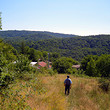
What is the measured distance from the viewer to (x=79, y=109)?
4914mm

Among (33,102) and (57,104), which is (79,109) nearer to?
(57,104)

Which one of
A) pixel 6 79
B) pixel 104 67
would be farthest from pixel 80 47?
pixel 6 79

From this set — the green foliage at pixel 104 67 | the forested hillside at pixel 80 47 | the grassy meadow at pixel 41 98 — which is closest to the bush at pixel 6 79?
the grassy meadow at pixel 41 98

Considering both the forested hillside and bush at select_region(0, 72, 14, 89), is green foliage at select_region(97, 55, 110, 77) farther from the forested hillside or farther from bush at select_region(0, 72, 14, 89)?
the forested hillside

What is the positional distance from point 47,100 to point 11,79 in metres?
1.98

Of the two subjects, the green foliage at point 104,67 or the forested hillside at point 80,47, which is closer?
the green foliage at point 104,67

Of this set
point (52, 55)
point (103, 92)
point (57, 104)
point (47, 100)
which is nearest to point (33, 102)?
point (47, 100)

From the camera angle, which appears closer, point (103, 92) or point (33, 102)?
point (33, 102)

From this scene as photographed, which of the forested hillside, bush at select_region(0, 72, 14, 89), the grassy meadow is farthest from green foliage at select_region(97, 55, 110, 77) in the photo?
the forested hillside

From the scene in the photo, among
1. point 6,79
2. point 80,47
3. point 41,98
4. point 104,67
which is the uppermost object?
point 6,79

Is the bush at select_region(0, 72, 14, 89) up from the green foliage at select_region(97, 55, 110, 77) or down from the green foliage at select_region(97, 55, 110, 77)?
up

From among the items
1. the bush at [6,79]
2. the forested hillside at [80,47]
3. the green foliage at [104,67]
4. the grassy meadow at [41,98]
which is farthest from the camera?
the forested hillside at [80,47]

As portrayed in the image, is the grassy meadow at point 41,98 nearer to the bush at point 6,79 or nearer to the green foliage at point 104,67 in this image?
the bush at point 6,79

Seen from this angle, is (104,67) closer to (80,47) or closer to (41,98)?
(41,98)
